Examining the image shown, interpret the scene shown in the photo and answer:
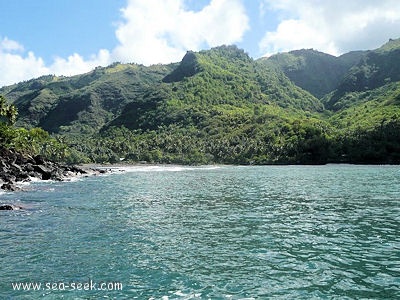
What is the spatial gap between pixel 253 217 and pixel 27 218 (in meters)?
21.6

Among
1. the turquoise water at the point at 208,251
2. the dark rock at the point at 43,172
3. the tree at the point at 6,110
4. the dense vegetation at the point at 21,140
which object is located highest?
the tree at the point at 6,110

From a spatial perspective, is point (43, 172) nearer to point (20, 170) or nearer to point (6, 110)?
point (20, 170)

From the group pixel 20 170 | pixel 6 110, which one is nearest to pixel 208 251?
pixel 20 170

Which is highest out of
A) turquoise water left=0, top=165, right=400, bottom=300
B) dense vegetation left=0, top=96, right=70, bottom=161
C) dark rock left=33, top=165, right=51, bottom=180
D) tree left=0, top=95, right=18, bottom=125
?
tree left=0, top=95, right=18, bottom=125

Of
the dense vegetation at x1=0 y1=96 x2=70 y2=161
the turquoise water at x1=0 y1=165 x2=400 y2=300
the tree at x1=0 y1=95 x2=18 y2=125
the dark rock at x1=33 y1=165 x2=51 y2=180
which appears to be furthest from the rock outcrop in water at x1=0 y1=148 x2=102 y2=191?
the turquoise water at x1=0 y1=165 x2=400 y2=300

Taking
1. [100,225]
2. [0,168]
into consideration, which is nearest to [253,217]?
[100,225]

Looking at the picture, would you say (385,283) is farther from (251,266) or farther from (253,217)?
(253,217)

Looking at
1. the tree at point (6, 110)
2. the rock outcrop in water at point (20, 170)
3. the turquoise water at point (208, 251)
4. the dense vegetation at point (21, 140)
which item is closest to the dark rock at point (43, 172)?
the rock outcrop in water at point (20, 170)

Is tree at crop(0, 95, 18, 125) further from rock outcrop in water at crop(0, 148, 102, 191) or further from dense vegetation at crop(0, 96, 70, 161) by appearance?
rock outcrop in water at crop(0, 148, 102, 191)

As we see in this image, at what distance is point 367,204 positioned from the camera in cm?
4591

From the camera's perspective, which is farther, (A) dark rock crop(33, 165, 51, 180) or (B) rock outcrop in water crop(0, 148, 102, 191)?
(A) dark rock crop(33, 165, 51, 180)

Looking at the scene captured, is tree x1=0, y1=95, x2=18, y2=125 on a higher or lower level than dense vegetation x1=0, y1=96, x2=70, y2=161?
higher

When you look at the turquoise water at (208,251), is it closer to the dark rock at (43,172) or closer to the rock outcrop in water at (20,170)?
the rock outcrop in water at (20,170)

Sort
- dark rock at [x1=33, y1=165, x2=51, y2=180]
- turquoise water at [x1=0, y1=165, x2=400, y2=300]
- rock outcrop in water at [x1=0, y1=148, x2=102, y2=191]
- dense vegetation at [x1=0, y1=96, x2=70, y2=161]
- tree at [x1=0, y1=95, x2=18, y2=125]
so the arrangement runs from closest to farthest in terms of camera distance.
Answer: turquoise water at [x1=0, y1=165, x2=400, y2=300] → rock outcrop in water at [x1=0, y1=148, x2=102, y2=191] → dark rock at [x1=33, y1=165, x2=51, y2=180] → dense vegetation at [x1=0, y1=96, x2=70, y2=161] → tree at [x1=0, y1=95, x2=18, y2=125]
